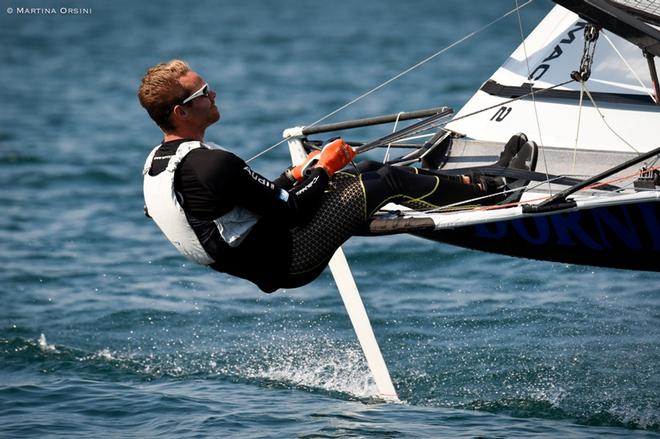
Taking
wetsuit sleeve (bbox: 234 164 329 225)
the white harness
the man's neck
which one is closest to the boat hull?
wetsuit sleeve (bbox: 234 164 329 225)

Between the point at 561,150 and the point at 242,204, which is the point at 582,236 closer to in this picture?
the point at 561,150

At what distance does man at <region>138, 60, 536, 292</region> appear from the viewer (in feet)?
15.5

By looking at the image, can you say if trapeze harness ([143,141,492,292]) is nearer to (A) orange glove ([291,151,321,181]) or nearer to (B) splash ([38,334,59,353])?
(A) orange glove ([291,151,321,181])

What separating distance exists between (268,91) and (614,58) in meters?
13.0

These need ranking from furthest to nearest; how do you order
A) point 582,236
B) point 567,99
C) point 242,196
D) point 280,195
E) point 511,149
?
point 567,99 → point 511,149 → point 582,236 → point 280,195 → point 242,196

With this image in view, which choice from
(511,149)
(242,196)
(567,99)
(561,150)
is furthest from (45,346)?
(567,99)

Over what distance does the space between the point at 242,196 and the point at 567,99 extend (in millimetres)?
2970

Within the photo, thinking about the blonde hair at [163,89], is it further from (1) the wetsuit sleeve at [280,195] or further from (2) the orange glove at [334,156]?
(2) the orange glove at [334,156]

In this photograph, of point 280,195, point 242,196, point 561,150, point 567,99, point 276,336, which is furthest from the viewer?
point 276,336

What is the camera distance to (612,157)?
21.4ft

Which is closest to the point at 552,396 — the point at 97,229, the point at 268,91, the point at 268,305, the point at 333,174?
the point at 333,174

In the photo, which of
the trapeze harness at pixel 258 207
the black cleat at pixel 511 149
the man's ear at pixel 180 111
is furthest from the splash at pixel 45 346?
the black cleat at pixel 511 149

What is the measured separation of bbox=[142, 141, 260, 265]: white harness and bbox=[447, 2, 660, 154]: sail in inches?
83.6

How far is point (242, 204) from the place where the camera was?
4730mm
